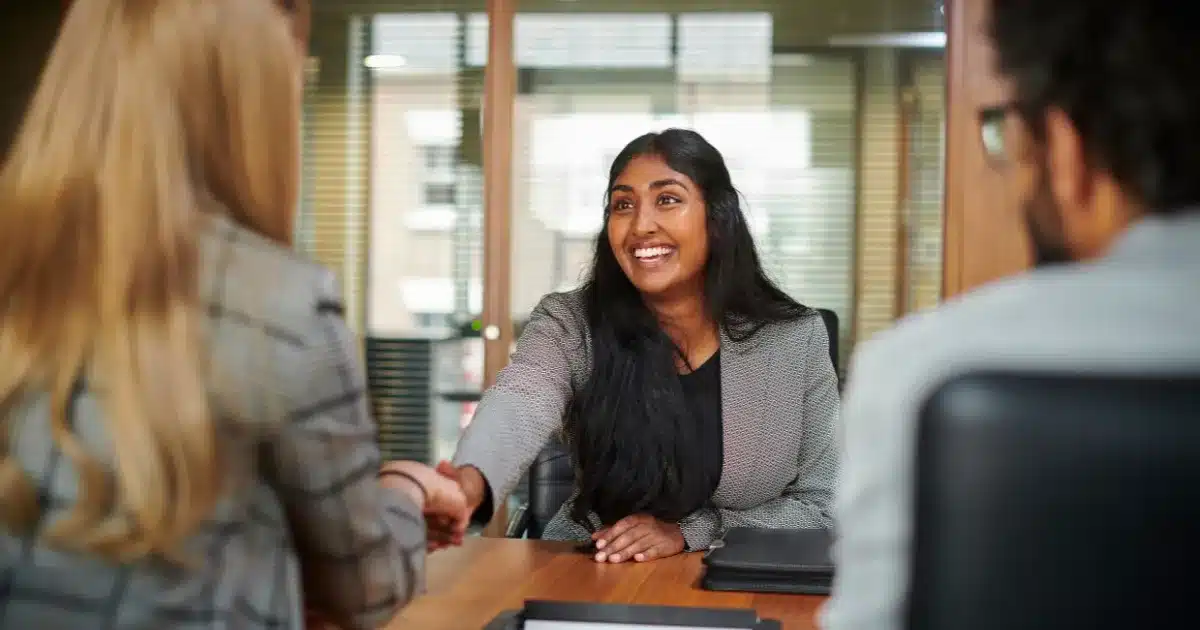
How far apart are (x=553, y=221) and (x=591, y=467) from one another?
2.54 meters

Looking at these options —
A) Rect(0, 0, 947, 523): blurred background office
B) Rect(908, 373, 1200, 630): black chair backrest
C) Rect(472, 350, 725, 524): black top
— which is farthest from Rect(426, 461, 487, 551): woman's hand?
Rect(0, 0, 947, 523): blurred background office

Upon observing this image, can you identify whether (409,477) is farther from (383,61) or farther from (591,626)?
(383,61)

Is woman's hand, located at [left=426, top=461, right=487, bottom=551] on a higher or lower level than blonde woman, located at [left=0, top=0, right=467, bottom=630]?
lower

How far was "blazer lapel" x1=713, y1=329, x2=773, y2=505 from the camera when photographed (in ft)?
7.93

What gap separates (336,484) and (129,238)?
11.4 inches

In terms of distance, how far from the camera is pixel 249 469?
1.10 metres

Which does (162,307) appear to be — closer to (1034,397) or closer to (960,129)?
(1034,397)

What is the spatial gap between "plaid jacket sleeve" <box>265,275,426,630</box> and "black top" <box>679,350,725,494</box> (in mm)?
1198

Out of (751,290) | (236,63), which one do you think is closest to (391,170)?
(751,290)

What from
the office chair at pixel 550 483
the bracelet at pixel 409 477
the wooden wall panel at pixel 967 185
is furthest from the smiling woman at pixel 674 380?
the wooden wall panel at pixel 967 185

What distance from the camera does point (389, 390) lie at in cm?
497

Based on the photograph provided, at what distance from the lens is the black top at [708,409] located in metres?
2.44

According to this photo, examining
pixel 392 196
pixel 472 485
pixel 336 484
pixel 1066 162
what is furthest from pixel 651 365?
pixel 392 196

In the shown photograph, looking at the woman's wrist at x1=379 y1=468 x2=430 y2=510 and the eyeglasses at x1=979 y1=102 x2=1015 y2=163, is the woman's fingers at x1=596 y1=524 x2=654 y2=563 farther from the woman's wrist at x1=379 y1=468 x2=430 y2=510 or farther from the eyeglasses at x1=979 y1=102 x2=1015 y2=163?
the eyeglasses at x1=979 y1=102 x2=1015 y2=163
